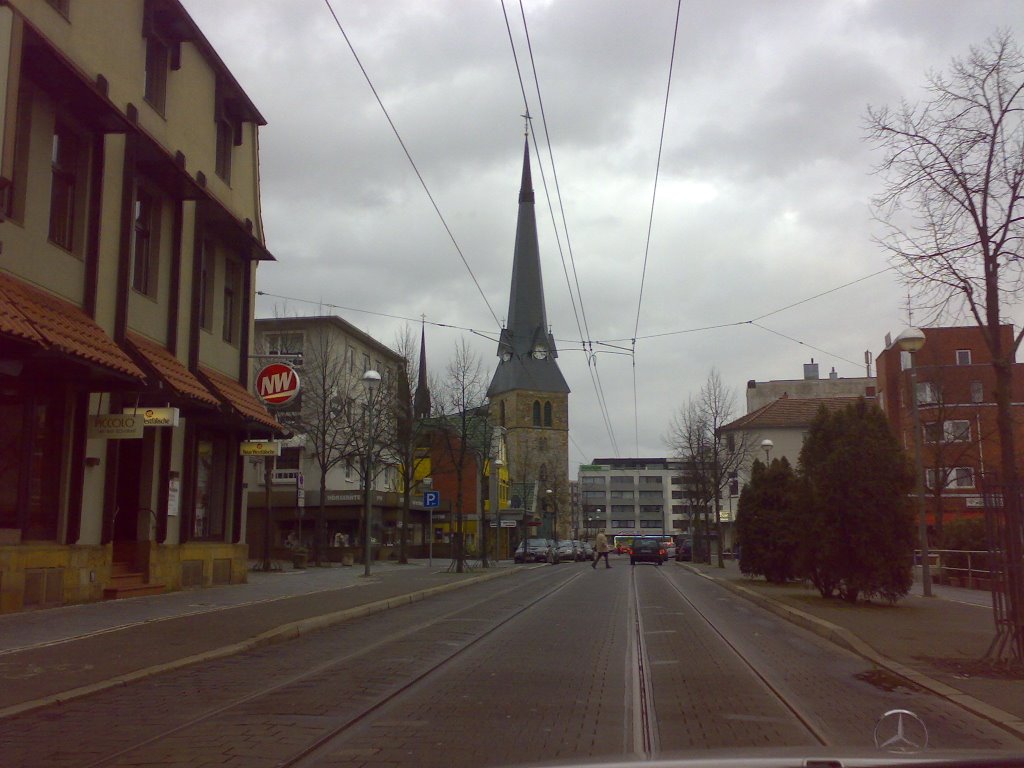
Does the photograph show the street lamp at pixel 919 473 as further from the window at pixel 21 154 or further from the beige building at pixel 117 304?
the window at pixel 21 154

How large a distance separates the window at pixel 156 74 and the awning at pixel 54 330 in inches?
213

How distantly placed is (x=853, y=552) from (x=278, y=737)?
46.7 feet

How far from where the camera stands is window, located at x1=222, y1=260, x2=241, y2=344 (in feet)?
80.5

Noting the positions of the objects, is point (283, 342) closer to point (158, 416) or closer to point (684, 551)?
point (684, 551)

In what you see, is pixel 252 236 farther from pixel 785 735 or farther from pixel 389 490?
pixel 389 490

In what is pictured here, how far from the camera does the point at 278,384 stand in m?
23.2

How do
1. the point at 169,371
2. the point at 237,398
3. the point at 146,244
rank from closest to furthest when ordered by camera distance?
the point at 169,371, the point at 146,244, the point at 237,398

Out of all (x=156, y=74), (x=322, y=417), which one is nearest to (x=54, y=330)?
(x=156, y=74)

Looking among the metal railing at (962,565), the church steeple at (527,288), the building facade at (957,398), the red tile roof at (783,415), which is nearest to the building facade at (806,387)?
the red tile roof at (783,415)

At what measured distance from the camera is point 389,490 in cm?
6216

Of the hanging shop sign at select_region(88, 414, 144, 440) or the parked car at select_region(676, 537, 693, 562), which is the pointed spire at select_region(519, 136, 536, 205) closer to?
the parked car at select_region(676, 537, 693, 562)

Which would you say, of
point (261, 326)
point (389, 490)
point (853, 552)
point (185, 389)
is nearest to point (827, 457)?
point (853, 552)

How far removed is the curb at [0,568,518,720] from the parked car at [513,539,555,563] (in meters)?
34.4

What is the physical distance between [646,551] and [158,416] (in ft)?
130
